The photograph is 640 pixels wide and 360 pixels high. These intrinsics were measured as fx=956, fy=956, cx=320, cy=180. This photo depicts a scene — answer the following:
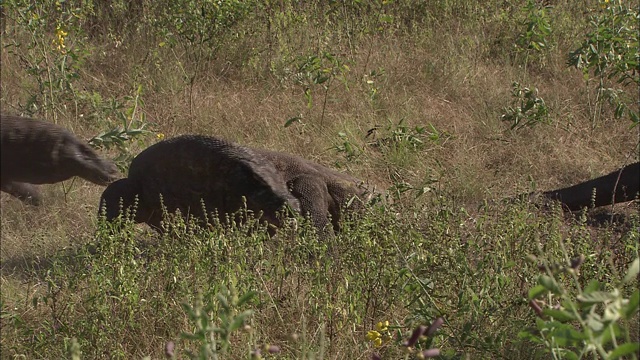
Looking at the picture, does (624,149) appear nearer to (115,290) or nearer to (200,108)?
(200,108)

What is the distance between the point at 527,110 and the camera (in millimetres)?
6902

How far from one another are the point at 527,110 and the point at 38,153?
4.54 meters

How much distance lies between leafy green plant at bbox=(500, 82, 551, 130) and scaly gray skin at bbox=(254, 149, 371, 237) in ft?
6.12

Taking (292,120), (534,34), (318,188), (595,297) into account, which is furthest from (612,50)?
(595,297)

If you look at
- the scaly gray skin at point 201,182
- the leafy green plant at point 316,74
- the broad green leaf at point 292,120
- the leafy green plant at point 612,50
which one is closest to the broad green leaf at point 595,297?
the scaly gray skin at point 201,182

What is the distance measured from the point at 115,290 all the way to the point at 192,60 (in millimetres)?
4289

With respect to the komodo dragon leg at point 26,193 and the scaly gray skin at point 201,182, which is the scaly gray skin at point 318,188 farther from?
the komodo dragon leg at point 26,193

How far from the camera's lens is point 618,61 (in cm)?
659

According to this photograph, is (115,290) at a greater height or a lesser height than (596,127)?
greater

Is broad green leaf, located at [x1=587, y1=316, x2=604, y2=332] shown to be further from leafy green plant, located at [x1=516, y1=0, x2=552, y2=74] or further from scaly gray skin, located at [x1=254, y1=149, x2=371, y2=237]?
leafy green plant, located at [x1=516, y1=0, x2=552, y2=74]

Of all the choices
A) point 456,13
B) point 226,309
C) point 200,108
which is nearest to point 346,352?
point 226,309

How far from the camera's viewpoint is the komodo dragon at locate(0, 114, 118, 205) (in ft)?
9.99

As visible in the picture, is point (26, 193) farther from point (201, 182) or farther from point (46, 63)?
point (201, 182)

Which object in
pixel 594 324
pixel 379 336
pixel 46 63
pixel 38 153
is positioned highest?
pixel 594 324
